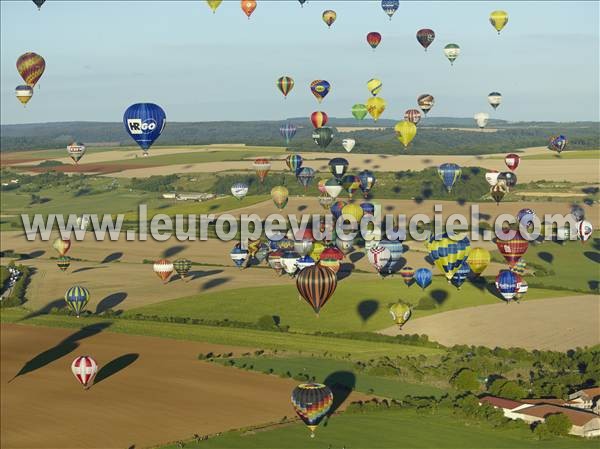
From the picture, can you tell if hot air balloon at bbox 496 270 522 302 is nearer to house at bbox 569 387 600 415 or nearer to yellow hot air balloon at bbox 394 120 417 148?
house at bbox 569 387 600 415

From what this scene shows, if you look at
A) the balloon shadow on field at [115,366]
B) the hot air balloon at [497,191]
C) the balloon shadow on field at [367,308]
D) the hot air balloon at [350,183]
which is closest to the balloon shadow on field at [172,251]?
the hot air balloon at [350,183]

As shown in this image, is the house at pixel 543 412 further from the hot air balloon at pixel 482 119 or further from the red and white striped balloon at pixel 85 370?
the hot air balloon at pixel 482 119

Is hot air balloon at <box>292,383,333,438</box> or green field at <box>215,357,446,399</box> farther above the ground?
hot air balloon at <box>292,383,333,438</box>

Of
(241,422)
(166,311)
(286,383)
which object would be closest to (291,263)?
(166,311)

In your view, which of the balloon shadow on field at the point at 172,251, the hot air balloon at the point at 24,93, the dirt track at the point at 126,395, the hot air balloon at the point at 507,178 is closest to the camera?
the dirt track at the point at 126,395

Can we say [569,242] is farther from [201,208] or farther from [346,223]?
[201,208]

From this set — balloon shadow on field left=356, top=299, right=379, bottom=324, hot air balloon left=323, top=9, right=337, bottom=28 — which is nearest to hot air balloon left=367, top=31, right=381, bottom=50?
hot air balloon left=323, top=9, right=337, bottom=28

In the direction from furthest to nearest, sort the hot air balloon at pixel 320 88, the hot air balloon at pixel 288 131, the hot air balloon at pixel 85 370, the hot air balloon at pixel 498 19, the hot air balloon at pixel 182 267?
1. the hot air balloon at pixel 288 131
2. the hot air balloon at pixel 320 88
3. the hot air balloon at pixel 498 19
4. the hot air balloon at pixel 182 267
5. the hot air balloon at pixel 85 370
